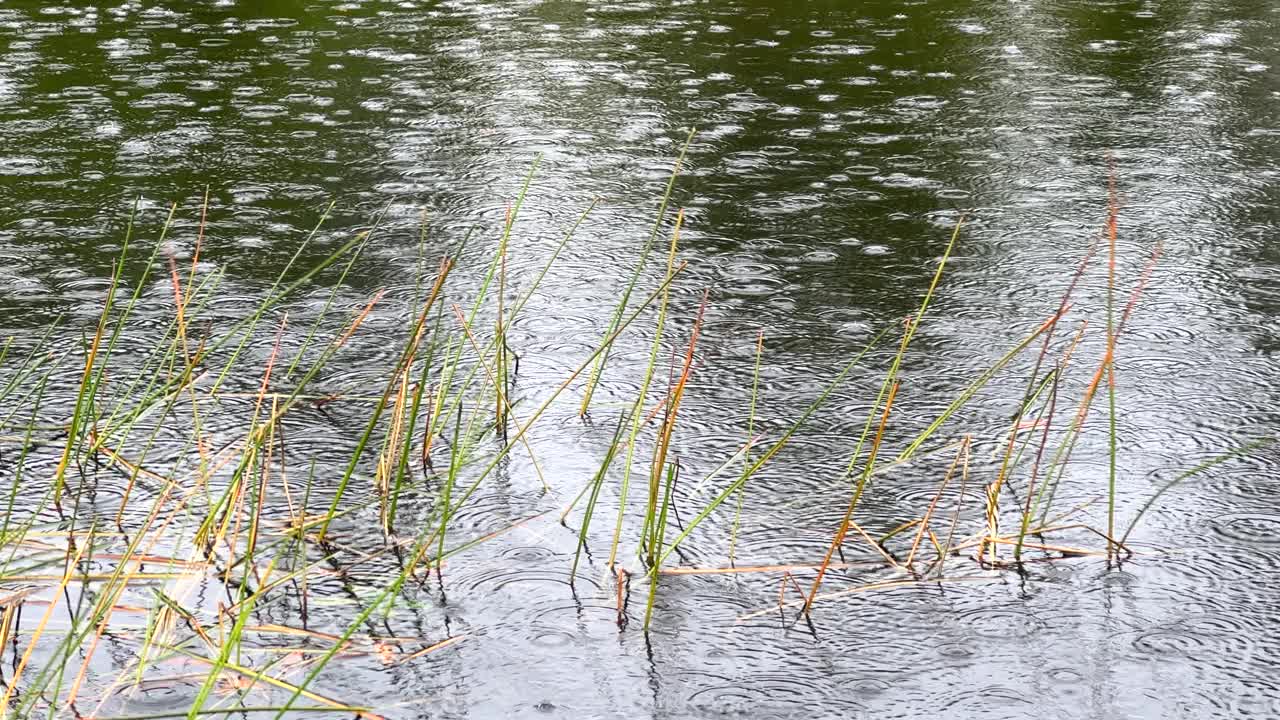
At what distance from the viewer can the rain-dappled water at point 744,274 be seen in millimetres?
2473

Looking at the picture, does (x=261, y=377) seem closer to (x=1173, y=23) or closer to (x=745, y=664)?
(x=745, y=664)

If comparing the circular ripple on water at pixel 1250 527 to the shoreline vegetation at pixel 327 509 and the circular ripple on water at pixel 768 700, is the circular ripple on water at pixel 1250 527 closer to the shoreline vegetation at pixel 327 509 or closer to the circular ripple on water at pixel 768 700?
the shoreline vegetation at pixel 327 509

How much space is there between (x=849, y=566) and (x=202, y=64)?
233 inches

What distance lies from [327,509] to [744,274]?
6.20ft

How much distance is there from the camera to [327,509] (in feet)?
9.75

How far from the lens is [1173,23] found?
27.4 ft

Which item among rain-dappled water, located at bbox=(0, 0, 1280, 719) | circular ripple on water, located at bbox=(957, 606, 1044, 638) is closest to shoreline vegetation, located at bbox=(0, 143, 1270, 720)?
rain-dappled water, located at bbox=(0, 0, 1280, 719)

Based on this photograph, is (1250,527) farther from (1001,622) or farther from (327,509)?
(327,509)

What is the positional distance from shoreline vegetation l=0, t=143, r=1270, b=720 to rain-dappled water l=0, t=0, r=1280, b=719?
2 centimetres

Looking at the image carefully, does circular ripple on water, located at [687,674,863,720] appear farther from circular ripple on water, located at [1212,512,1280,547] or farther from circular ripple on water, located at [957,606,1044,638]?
circular ripple on water, located at [1212,512,1280,547]

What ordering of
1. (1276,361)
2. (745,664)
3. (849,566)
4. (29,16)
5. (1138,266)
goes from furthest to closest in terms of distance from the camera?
(29,16), (1138,266), (1276,361), (849,566), (745,664)

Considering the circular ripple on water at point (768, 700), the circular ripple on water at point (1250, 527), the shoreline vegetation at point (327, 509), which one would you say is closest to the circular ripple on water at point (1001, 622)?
the shoreline vegetation at point (327, 509)

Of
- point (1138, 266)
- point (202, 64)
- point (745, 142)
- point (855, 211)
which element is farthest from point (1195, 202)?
point (202, 64)

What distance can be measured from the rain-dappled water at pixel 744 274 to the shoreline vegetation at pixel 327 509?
1.0 inches
